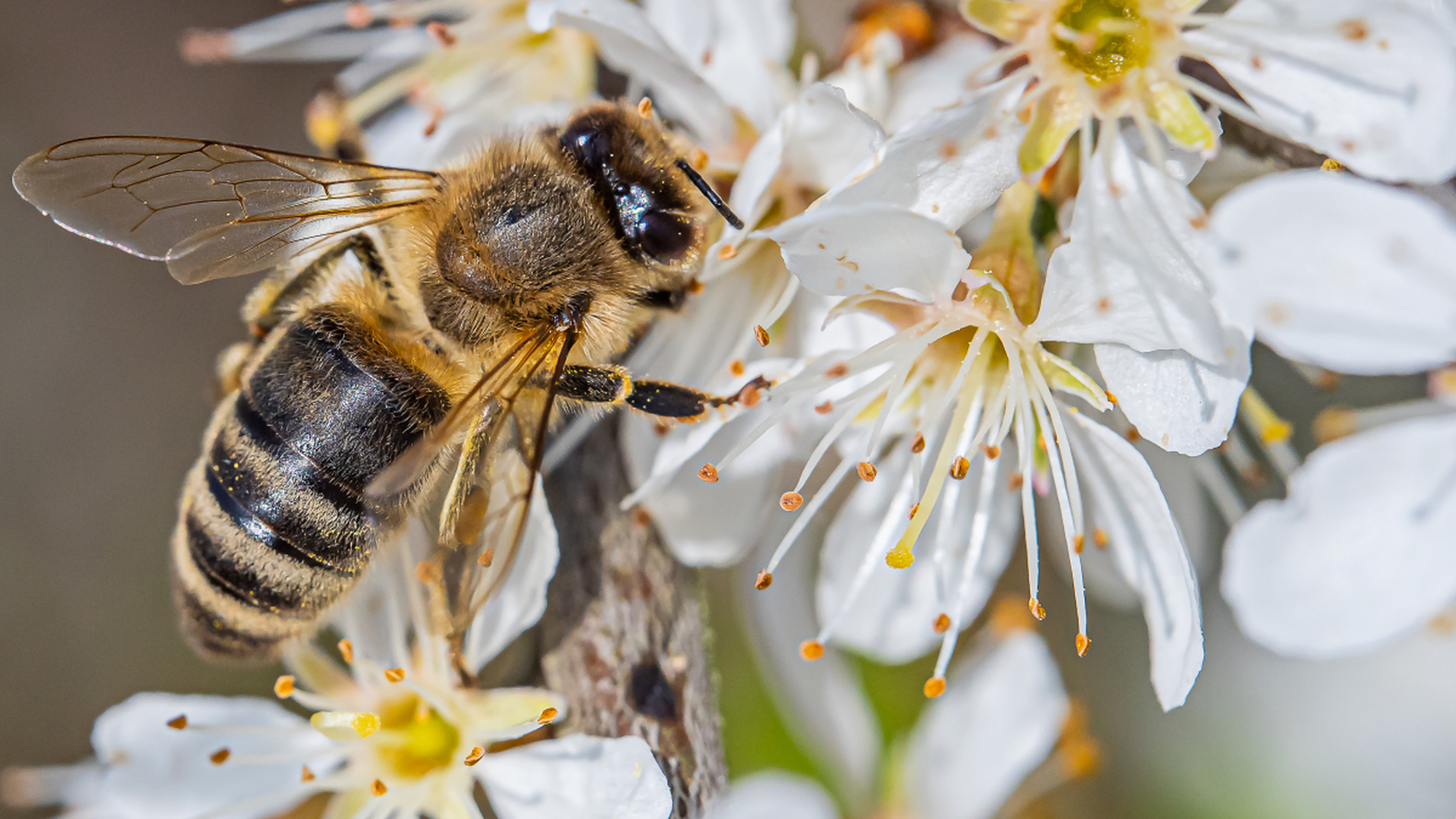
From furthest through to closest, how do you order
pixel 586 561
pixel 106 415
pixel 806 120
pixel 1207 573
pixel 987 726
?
pixel 106 415 → pixel 1207 573 → pixel 987 726 → pixel 586 561 → pixel 806 120

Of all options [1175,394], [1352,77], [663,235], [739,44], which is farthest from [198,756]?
[1352,77]

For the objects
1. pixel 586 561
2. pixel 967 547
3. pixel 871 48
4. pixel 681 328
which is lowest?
pixel 967 547

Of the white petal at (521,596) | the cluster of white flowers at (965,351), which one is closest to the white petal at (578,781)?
the cluster of white flowers at (965,351)

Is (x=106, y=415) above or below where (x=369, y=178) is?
below

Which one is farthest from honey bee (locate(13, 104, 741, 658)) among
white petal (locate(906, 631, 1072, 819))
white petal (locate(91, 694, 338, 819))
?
white petal (locate(906, 631, 1072, 819))

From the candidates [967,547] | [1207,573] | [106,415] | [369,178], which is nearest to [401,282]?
[369,178]

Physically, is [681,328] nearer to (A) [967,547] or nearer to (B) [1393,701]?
(A) [967,547]

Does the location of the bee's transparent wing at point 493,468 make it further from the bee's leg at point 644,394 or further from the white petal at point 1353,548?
the white petal at point 1353,548
